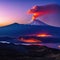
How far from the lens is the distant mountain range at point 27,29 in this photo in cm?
459

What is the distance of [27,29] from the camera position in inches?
181

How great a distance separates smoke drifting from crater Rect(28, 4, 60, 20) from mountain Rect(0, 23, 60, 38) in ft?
0.35

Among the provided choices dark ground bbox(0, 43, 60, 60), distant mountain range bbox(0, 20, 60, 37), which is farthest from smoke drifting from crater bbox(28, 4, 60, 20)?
dark ground bbox(0, 43, 60, 60)

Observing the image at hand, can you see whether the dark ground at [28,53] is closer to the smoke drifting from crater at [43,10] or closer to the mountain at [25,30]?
the mountain at [25,30]

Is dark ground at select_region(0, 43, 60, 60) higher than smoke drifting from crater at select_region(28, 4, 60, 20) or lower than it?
lower

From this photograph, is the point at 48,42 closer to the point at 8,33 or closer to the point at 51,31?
the point at 51,31

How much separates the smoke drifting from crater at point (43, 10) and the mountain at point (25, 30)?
0.11 metres

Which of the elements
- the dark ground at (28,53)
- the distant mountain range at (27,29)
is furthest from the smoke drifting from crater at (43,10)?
the dark ground at (28,53)

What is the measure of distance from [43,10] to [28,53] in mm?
446

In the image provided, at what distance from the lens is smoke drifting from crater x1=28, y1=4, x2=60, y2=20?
15.1 feet

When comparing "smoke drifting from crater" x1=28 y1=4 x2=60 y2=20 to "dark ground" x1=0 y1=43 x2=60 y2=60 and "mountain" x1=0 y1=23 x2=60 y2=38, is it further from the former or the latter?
"dark ground" x1=0 y1=43 x2=60 y2=60

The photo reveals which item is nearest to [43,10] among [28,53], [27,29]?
[27,29]

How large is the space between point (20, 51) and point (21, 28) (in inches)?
8.8

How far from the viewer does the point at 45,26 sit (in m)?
4.61
